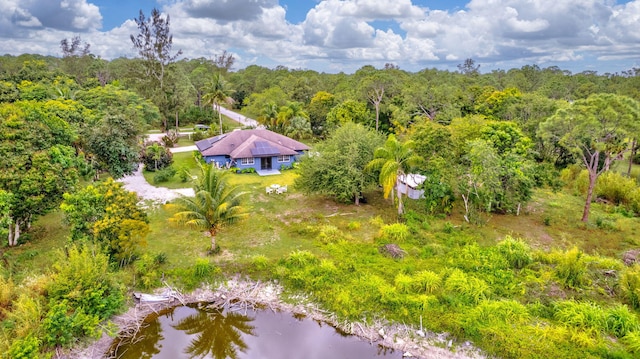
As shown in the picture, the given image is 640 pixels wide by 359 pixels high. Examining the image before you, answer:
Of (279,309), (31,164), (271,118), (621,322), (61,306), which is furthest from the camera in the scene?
(271,118)

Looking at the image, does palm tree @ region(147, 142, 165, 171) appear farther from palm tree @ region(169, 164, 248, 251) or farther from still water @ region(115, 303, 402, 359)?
still water @ region(115, 303, 402, 359)

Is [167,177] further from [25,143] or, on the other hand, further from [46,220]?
[25,143]

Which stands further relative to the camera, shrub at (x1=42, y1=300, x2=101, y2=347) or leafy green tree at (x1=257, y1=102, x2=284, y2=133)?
leafy green tree at (x1=257, y1=102, x2=284, y2=133)

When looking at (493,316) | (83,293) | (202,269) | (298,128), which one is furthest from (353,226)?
(298,128)

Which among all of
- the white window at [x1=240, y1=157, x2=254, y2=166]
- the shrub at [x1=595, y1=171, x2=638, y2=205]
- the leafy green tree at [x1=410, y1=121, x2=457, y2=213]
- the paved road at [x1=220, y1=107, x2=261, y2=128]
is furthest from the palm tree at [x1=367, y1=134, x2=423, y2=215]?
the paved road at [x1=220, y1=107, x2=261, y2=128]

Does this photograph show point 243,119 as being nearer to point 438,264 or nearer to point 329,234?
point 329,234

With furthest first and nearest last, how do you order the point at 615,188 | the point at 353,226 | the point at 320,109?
the point at 320,109 → the point at 615,188 → the point at 353,226
